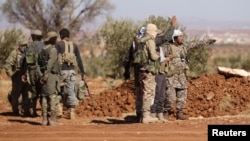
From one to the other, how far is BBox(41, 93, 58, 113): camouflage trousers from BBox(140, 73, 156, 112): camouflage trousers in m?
1.63

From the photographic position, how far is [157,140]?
27.2 feet

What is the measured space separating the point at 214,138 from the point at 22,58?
18.1 feet

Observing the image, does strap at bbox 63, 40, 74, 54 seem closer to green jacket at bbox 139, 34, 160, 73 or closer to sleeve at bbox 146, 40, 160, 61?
green jacket at bbox 139, 34, 160, 73

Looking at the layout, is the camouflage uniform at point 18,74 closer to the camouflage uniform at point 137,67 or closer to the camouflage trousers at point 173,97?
the camouflage uniform at point 137,67

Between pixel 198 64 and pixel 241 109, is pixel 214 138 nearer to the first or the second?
pixel 241 109

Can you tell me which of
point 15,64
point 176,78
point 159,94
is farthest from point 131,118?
point 15,64

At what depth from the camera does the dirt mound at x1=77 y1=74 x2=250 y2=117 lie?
44.2ft

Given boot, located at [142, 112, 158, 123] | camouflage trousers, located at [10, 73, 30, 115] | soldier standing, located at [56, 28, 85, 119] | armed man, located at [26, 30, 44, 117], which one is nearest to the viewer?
boot, located at [142, 112, 158, 123]

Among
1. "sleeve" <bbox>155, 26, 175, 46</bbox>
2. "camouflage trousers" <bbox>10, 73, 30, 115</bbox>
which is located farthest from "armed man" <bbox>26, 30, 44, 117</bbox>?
"sleeve" <bbox>155, 26, 175, 46</bbox>

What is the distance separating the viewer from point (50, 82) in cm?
1046

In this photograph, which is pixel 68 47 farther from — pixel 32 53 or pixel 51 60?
pixel 51 60

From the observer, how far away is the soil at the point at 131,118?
28.6 ft

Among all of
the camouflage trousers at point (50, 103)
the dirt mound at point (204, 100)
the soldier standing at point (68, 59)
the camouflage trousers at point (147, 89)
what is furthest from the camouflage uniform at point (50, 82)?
the dirt mound at point (204, 100)

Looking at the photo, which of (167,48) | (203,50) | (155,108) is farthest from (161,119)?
(203,50)
